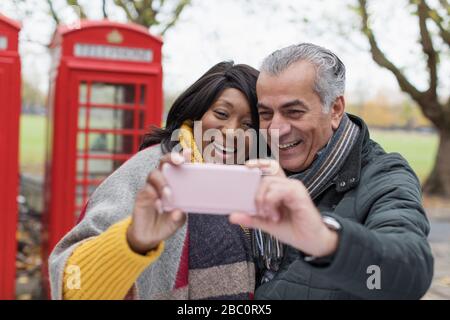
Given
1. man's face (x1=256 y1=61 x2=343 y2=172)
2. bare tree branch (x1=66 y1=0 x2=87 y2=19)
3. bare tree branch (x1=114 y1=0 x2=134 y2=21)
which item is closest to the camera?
man's face (x1=256 y1=61 x2=343 y2=172)

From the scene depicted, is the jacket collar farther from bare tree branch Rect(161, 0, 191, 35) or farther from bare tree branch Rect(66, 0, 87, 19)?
bare tree branch Rect(161, 0, 191, 35)

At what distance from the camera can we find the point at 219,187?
1212 millimetres

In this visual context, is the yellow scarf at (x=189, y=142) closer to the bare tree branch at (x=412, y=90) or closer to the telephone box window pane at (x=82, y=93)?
the telephone box window pane at (x=82, y=93)

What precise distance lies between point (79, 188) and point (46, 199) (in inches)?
27.9

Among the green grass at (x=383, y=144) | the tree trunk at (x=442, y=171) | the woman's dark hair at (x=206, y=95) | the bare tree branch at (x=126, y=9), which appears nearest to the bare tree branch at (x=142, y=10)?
the bare tree branch at (x=126, y=9)

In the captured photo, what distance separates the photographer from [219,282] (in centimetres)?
173

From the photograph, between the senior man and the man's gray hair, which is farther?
the man's gray hair

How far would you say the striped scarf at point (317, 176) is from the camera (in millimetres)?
1780

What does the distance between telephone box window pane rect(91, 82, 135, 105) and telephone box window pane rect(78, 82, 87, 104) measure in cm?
6

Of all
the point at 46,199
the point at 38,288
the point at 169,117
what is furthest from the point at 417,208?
the point at 38,288

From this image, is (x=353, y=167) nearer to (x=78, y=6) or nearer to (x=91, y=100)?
(x=91, y=100)

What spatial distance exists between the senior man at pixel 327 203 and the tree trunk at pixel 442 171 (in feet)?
41.0

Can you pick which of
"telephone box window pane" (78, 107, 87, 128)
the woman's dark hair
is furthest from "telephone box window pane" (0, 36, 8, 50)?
the woman's dark hair

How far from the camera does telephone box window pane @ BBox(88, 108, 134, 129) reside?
501 cm
